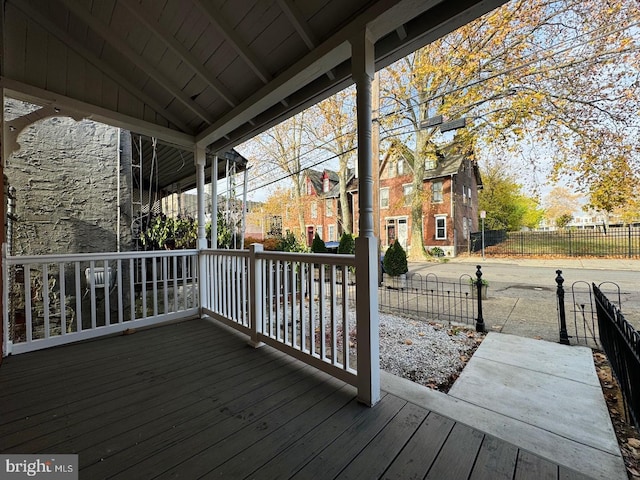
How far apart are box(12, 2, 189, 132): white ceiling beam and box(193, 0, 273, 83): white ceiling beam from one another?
5.07 ft

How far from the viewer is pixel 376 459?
1.27 metres

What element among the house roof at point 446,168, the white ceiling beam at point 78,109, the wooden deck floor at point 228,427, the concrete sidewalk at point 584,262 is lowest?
the wooden deck floor at point 228,427

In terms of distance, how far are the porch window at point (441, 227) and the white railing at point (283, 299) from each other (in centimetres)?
1158

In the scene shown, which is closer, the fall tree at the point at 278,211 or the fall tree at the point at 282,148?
the fall tree at the point at 282,148

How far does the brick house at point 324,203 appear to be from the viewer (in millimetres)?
15445

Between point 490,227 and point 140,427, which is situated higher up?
point 490,227

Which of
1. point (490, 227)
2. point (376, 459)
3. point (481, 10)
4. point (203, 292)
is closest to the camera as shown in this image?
point (376, 459)

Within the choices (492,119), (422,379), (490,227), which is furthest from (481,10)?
(490,227)

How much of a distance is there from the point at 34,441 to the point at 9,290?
1.95m

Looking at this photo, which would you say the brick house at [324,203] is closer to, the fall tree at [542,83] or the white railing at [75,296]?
the fall tree at [542,83]

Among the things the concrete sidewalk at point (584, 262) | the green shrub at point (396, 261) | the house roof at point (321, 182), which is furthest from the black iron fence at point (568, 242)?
the green shrub at point (396, 261)

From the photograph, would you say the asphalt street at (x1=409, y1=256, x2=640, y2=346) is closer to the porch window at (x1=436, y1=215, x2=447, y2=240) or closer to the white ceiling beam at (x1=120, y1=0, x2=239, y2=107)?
the porch window at (x1=436, y1=215, x2=447, y2=240)

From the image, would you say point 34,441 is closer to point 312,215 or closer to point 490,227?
point 312,215
